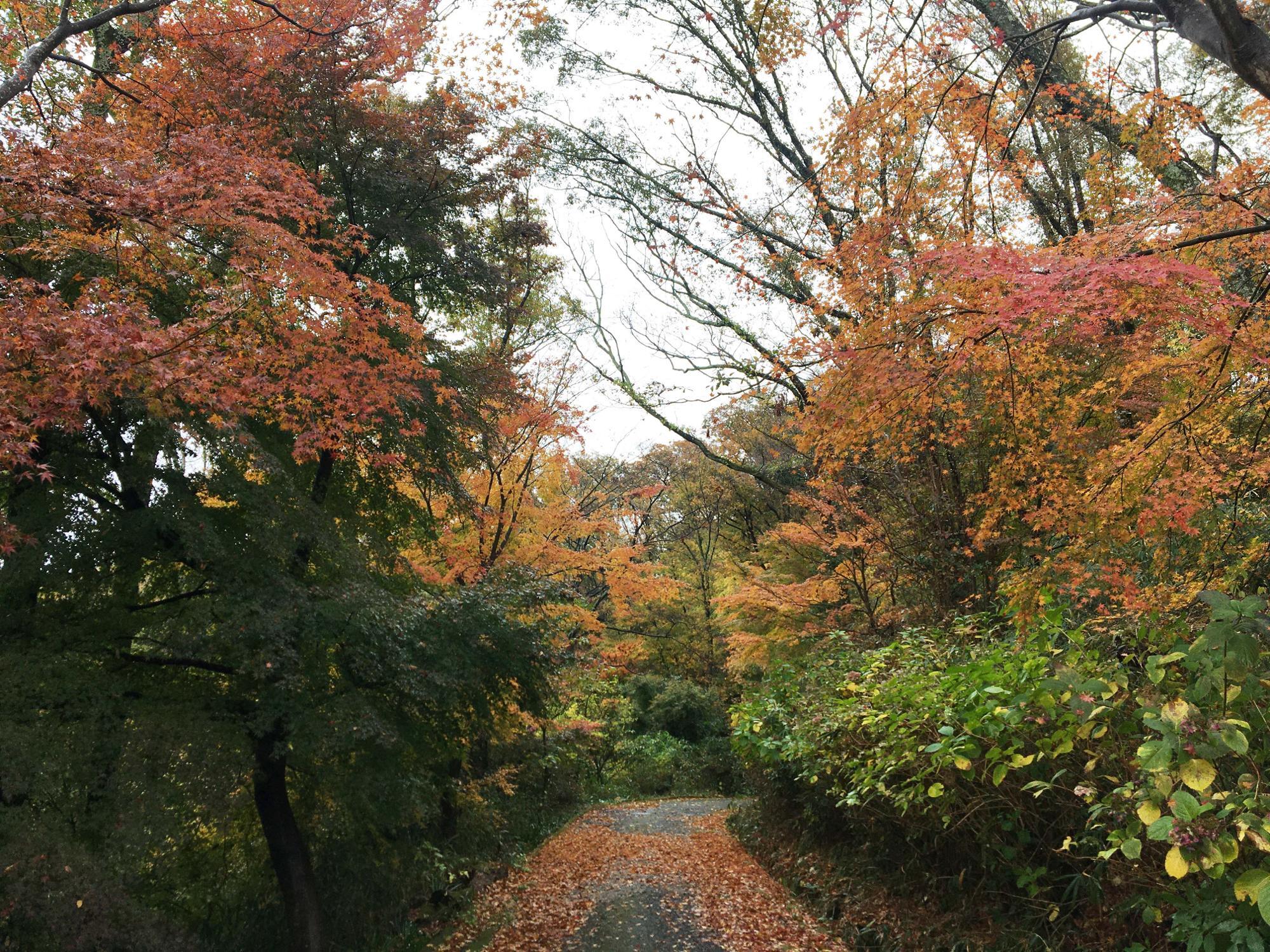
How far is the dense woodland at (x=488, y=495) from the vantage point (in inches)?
145

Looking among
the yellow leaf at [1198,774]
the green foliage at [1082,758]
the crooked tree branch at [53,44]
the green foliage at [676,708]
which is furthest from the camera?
the green foliage at [676,708]

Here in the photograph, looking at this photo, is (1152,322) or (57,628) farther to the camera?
(57,628)

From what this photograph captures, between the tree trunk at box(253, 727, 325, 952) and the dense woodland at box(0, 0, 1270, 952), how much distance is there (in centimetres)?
3

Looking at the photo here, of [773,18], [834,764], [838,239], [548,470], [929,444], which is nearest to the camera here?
[834,764]

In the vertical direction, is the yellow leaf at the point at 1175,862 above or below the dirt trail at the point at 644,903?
above

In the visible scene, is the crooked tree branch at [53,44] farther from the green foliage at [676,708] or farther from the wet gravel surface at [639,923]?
the green foliage at [676,708]

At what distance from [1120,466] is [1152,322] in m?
0.76

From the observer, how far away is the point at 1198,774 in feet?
7.11

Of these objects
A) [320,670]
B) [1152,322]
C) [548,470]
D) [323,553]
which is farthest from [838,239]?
[320,670]

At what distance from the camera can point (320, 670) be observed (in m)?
5.59

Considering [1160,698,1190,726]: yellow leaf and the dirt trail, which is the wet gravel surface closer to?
the dirt trail

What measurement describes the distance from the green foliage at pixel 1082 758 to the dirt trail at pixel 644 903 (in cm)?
134

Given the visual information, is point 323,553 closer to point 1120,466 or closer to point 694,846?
point 1120,466

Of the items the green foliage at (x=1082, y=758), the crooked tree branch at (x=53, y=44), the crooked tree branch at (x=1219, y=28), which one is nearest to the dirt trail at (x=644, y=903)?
the green foliage at (x=1082, y=758)
